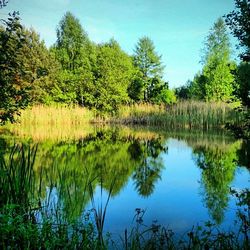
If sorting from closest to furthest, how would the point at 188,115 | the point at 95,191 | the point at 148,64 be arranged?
the point at 95,191 < the point at 188,115 < the point at 148,64

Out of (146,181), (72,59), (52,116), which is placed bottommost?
(146,181)

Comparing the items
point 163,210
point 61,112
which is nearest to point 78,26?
point 61,112

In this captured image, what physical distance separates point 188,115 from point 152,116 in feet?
12.4

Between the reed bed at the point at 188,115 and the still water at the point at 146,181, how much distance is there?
21.0ft

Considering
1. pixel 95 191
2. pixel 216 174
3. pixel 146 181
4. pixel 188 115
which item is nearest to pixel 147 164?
pixel 146 181

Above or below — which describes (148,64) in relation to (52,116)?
above

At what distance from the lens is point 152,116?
82.4 ft

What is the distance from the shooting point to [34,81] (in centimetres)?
3153

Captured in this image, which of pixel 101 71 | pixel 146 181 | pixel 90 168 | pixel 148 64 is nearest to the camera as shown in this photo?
pixel 146 181

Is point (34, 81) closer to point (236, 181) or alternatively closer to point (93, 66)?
point (93, 66)

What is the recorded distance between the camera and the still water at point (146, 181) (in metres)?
4.88

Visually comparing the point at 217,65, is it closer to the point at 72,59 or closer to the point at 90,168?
the point at 72,59

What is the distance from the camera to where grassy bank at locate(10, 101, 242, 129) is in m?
20.1

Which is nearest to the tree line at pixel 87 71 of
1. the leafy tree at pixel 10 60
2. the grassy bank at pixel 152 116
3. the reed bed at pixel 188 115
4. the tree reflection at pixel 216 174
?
the grassy bank at pixel 152 116
